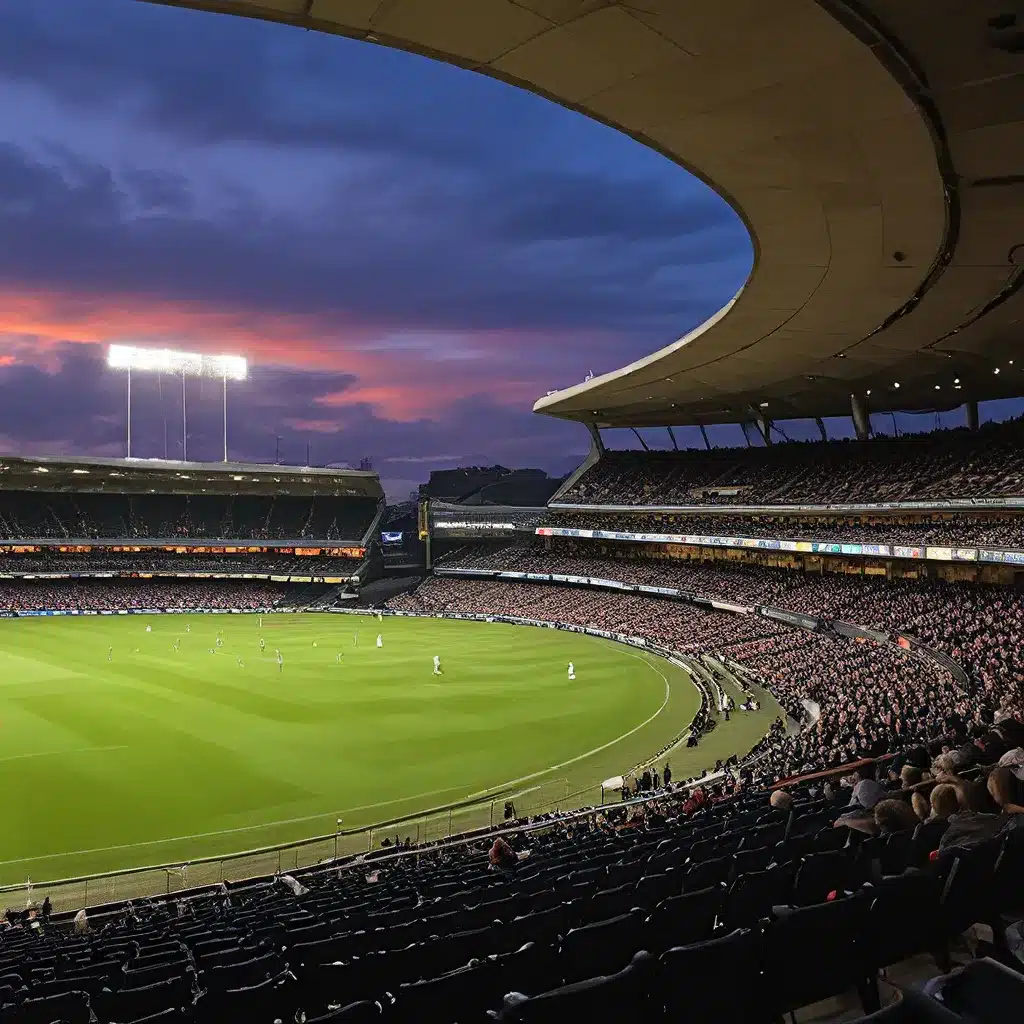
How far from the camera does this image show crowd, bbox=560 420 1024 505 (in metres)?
43.8

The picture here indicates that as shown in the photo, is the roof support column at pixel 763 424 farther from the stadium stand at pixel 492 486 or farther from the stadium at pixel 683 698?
the stadium stand at pixel 492 486

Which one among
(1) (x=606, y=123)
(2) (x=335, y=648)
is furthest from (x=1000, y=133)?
(2) (x=335, y=648)

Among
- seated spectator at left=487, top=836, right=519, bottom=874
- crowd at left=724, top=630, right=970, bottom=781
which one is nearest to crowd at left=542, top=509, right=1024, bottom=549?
crowd at left=724, top=630, right=970, bottom=781

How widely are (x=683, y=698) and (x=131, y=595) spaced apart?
210ft

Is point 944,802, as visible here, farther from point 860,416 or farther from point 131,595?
point 131,595

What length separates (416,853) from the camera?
17.8 metres

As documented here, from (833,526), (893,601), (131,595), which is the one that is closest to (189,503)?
(131,595)

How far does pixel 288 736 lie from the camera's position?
32.3 metres

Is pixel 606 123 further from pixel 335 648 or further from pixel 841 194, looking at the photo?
pixel 335 648

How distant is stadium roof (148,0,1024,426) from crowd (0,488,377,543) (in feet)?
246

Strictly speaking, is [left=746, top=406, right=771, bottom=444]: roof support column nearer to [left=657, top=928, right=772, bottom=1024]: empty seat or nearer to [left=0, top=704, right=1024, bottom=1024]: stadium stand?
[left=0, top=704, right=1024, bottom=1024]: stadium stand

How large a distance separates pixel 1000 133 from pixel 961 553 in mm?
27040

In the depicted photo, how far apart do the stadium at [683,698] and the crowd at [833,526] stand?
0.39 m

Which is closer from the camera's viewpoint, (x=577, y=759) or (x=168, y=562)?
(x=577, y=759)
